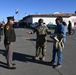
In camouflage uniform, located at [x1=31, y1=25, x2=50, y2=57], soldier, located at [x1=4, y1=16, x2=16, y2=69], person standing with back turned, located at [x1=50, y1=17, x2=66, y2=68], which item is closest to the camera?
soldier, located at [x1=4, y1=16, x2=16, y2=69]

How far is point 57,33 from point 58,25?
1.05ft

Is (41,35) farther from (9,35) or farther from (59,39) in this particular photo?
(9,35)

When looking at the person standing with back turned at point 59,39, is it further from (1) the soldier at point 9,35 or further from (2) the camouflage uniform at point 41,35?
(1) the soldier at point 9,35

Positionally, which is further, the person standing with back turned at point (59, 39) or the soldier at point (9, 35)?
the person standing with back turned at point (59, 39)

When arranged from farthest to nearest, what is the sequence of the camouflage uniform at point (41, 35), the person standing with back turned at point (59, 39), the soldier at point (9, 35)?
the camouflage uniform at point (41, 35) < the person standing with back turned at point (59, 39) < the soldier at point (9, 35)

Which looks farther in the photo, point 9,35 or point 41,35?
point 41,35

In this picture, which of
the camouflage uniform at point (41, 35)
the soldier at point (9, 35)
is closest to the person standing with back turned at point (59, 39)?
the camouflage uniform at point (41, 35)

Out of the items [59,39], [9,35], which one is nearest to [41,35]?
[59,39]

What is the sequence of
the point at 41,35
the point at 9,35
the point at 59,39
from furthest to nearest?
the point at 41,35
the point at 59,39
the point at 9,35

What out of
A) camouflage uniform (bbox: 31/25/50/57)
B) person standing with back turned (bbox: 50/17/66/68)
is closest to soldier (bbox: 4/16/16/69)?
person standing with back turned (bbox: 50/17/66/68)

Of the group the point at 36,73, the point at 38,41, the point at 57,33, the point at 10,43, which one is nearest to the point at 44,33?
the point at 38,41

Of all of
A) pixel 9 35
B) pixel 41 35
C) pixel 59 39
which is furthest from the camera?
pixel 41 35

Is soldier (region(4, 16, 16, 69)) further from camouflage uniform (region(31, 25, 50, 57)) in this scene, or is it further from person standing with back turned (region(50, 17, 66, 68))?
camouflage uniform (region(31, 25, 50, 57))

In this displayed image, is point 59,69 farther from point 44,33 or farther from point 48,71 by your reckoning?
point 44,33
